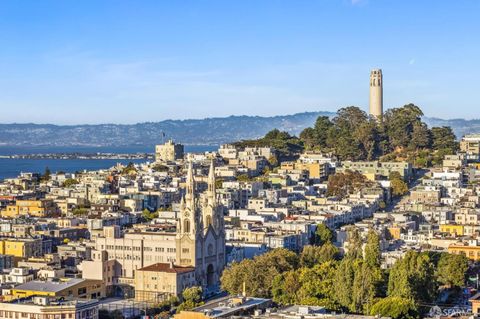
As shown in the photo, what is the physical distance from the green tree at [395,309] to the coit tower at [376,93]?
62579mm

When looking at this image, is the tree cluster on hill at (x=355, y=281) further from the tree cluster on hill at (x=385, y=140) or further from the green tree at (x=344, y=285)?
the tree cluster on hill at (x=385, y=140)

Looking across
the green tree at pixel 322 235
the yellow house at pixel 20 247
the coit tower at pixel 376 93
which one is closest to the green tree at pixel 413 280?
the green tree at pixel 322 235

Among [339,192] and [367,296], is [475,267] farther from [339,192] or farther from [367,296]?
[339,192]

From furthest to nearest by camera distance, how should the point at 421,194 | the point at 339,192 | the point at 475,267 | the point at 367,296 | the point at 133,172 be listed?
the point at 133,172 < the point at 339,192 < the point at 421,194 < the point at 475,267 < the point at 367,296

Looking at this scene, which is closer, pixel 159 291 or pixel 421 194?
pixel 159 291

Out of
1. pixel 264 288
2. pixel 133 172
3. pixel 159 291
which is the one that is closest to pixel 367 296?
pixel 264 288

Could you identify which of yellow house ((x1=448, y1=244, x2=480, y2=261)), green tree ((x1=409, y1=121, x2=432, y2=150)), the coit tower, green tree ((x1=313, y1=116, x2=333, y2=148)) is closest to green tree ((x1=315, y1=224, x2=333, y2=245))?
yellow house ((x1=448, y1=244, x2=480, y2=261))

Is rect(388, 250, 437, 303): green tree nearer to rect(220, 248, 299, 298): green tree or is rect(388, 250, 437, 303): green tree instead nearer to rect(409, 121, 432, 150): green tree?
rect(220, 248, 299, 298): green tree

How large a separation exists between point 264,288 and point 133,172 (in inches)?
1867

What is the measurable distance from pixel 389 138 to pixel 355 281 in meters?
52.5

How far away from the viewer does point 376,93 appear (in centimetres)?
9875

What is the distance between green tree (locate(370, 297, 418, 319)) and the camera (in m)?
35.9

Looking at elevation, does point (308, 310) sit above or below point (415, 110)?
below

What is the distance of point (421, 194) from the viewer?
70.6 metres
